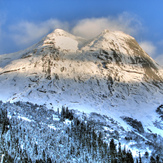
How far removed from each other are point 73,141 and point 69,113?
2980 cm

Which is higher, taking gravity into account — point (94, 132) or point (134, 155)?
point (94, 132)

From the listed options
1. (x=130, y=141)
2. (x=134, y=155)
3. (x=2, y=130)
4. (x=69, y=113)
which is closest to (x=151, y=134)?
(x=130, y=141)

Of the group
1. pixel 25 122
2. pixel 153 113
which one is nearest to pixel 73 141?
pixel 25 122

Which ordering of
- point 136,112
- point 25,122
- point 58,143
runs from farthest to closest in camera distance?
point 136,112 < point 25,122 < point 58,143

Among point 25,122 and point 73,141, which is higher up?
point 25,122

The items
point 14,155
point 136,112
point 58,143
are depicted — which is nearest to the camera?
point 14,155

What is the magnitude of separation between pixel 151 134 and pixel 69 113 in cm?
5052

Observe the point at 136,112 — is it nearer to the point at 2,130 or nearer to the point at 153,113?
the point at 153,113

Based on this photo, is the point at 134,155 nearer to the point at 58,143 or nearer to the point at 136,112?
the point at 58,143

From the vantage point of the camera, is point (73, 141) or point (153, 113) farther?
point (153, 113)

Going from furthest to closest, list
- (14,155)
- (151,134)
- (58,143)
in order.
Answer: (151,134) → (58,143) → (14,155)

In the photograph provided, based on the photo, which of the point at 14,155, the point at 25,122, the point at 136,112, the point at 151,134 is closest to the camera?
the point at 14,155

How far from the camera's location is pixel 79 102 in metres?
195

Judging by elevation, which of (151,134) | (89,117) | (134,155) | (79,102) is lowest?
(134,155)
